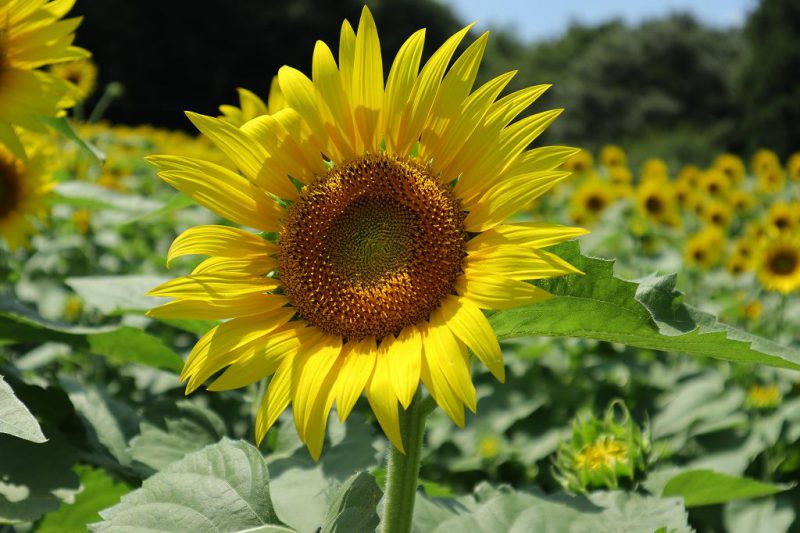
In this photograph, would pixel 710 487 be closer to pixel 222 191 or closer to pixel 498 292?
pixel 498 292

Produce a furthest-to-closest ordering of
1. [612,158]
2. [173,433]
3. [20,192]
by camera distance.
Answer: [612,158], [20,192], [173,433]

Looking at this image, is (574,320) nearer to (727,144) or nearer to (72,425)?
(72,425)

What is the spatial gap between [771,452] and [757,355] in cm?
163

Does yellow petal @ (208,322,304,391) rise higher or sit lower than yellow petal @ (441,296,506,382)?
lower

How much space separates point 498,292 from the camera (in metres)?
1.05

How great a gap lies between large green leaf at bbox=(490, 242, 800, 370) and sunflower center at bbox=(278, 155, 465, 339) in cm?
12

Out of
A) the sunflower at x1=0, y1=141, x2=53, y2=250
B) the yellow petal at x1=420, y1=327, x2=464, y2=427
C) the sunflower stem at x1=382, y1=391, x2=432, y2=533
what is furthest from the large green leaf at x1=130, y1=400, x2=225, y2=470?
the sunflower at x1=0, y1=141, x2=53, y2=250

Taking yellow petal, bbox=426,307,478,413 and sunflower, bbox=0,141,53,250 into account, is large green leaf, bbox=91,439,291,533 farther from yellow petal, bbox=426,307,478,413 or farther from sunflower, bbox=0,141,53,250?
sunflower, bbox=0,141,53,250

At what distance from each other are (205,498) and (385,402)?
31cm

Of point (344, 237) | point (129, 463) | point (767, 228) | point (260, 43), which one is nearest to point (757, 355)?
point (344, 237)

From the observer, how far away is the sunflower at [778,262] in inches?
156

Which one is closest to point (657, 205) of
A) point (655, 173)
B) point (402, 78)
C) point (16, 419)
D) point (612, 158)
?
point (655, 173)

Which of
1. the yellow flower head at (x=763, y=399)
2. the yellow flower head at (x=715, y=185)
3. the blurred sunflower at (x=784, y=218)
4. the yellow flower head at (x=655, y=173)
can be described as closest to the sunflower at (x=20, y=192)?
the yellow flower head at (x=763, y=399)

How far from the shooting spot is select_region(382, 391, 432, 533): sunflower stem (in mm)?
1122
